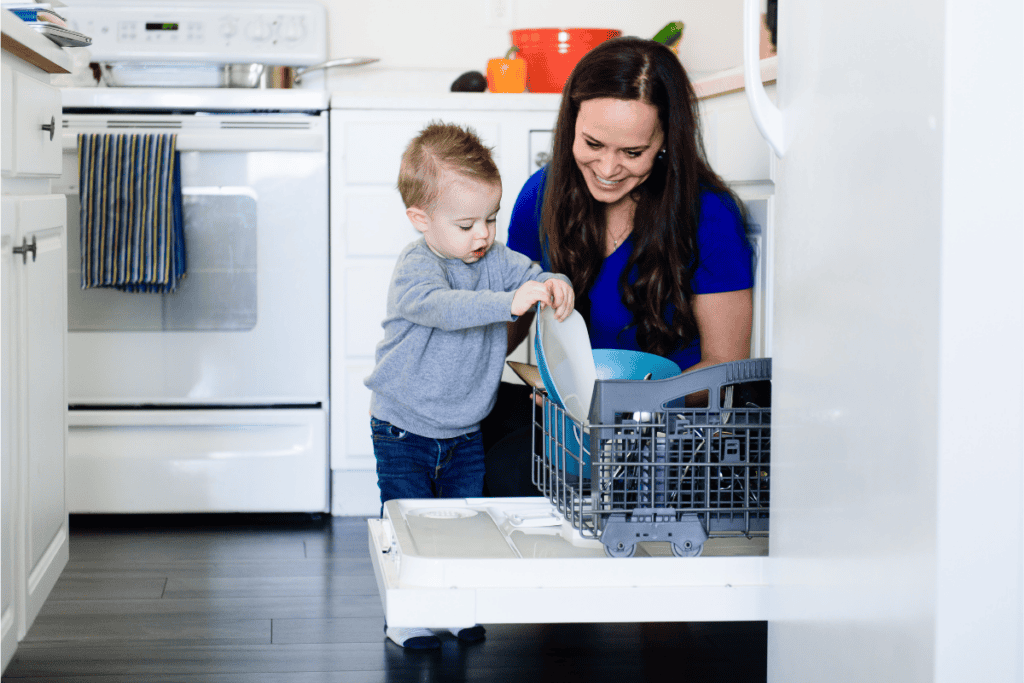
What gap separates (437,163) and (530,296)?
355mm

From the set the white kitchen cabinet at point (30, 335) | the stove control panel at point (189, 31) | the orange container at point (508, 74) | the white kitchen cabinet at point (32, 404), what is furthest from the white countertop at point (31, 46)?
the orange container at point (508, 74)

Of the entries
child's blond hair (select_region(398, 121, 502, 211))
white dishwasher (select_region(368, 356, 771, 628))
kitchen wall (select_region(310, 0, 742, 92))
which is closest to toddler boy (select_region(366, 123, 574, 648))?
child's blond hair (select_region(398, 121, 502, 211))

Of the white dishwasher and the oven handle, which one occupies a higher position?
the oven handle

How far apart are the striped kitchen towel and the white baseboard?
2.02 ft

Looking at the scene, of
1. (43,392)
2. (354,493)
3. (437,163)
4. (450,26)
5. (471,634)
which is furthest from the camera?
(450,26)

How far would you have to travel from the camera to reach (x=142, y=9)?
8.50 feet

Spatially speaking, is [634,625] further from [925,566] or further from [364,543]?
[925,566]

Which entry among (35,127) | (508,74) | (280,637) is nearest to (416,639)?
(280,637)

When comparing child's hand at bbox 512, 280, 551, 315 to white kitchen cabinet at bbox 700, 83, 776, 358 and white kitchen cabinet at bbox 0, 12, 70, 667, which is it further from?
white kitchen cabinet at bbox 0, 12, 70, 667

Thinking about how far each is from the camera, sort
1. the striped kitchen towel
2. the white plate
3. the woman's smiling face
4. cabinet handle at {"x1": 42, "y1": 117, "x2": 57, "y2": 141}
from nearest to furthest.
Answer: the white plate → cabinet handle at {"x1": 42, "y1": 117, "x2": 57, "y2": 141} → the woman's smiling face → the striped kitchen towel

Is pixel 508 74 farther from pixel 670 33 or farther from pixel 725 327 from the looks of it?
pixel 725 327

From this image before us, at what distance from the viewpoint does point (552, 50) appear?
103 inches

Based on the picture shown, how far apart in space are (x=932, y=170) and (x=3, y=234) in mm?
996

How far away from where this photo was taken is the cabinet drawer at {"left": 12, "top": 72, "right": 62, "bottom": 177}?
4.22 feet
